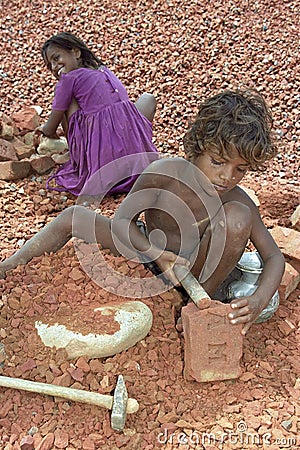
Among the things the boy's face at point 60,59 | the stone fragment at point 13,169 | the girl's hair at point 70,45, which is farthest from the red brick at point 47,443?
the girl's hair at point 70,45

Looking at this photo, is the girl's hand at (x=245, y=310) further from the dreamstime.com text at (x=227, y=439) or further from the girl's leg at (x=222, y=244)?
the dreamstime.com text at (x=227, y=439)

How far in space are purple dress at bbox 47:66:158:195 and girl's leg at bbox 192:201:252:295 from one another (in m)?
1.36

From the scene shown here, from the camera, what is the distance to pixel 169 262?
2436 mm

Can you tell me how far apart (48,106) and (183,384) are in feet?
10.4

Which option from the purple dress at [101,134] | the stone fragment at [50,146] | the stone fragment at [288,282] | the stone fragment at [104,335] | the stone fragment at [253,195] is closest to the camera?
the stone fragment at [104,335]

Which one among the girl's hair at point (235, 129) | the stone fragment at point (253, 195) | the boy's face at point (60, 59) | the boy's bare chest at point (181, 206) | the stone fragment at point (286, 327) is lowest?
the stone fragment at point (286, 327)

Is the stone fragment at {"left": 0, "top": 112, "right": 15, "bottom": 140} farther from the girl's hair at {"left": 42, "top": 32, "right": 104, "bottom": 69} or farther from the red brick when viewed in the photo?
the red brick

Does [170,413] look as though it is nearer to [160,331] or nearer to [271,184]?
[160,331]

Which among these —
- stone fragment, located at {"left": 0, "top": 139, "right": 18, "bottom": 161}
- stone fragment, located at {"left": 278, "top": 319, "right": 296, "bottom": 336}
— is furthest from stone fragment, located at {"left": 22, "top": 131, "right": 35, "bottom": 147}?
stone fragment, located at {"left": 278, "top": 319, "right": 296, "bottom": 336}

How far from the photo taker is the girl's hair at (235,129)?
2.23 meters

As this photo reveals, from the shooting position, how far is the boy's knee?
92.8 inches

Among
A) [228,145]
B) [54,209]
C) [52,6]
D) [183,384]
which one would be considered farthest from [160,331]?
[52,6]

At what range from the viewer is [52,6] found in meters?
5.94

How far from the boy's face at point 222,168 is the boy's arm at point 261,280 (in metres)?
0.24
